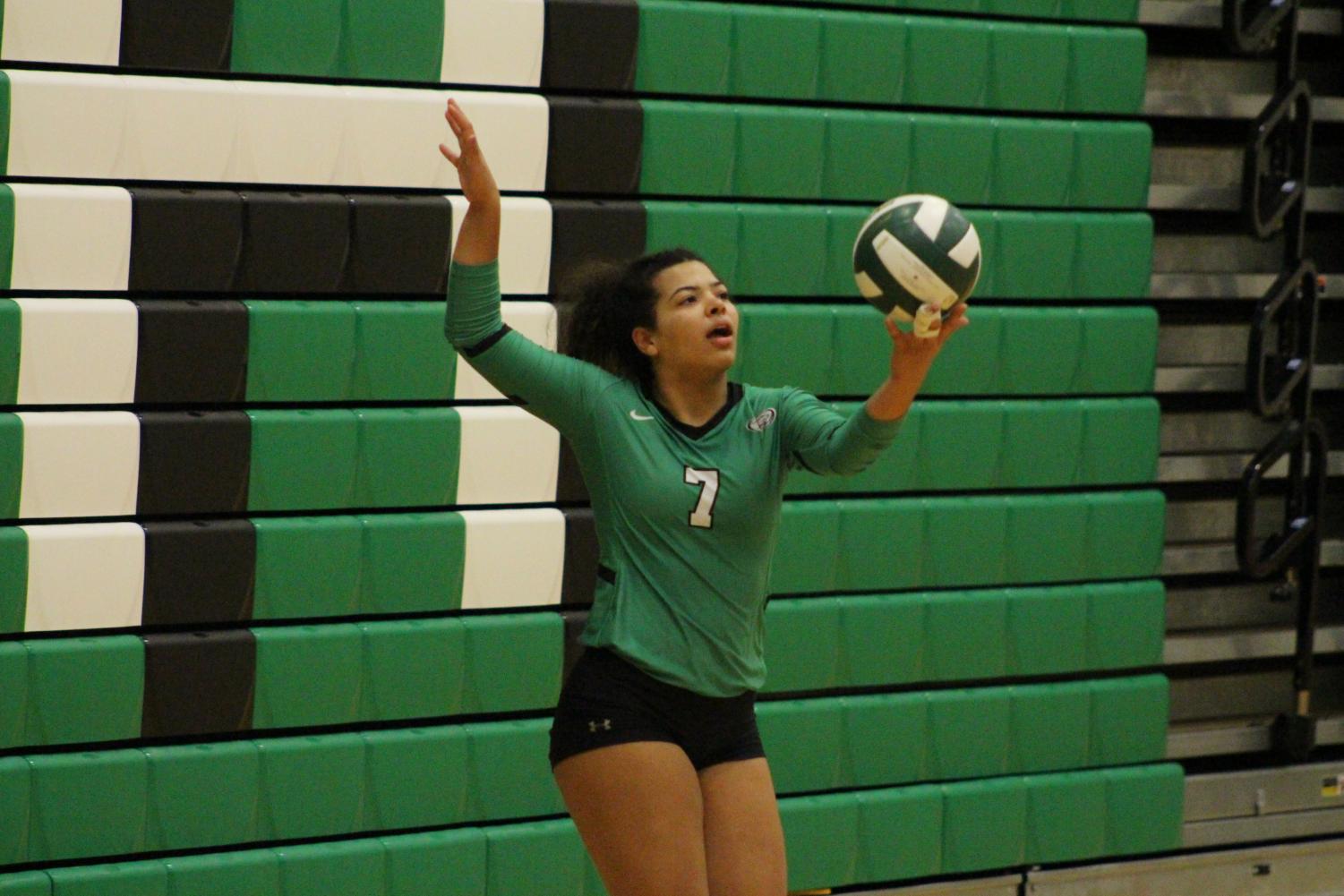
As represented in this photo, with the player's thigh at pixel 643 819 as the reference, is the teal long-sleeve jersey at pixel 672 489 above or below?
above

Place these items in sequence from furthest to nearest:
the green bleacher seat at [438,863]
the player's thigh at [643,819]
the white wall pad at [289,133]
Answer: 1. the green bleacher seat at [438,863]
2. the white wall pad at [289,133]
3. the player's thigh at [643,819]

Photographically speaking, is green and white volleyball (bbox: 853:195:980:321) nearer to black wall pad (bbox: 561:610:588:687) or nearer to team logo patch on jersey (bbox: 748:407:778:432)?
team logo patch on jersey (bbox: 748:407:778:432)

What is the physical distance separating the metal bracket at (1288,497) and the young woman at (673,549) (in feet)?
7.60

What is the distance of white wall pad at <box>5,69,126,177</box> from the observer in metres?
3.78

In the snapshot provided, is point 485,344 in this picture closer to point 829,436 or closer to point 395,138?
point 829,436

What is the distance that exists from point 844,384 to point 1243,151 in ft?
5.09

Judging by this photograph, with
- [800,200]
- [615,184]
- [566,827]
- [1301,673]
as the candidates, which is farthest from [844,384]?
[1301,673]

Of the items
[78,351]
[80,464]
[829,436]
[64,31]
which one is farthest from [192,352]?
Answer: [829,436]

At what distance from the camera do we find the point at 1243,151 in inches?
207

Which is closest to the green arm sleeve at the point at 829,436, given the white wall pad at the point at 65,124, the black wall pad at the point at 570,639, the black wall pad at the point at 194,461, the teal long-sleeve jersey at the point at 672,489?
the teal long-sleeve jersey at the point at 672,489

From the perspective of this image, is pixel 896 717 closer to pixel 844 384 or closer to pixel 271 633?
pixel 844 384

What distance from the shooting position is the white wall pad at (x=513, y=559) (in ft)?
14.1

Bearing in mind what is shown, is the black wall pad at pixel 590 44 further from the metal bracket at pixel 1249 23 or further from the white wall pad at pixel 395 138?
the metal bracket at pixel 1249 23

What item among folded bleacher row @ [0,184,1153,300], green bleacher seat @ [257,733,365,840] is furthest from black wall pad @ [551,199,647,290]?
green bleacher seat @ [257,733,365,840]
